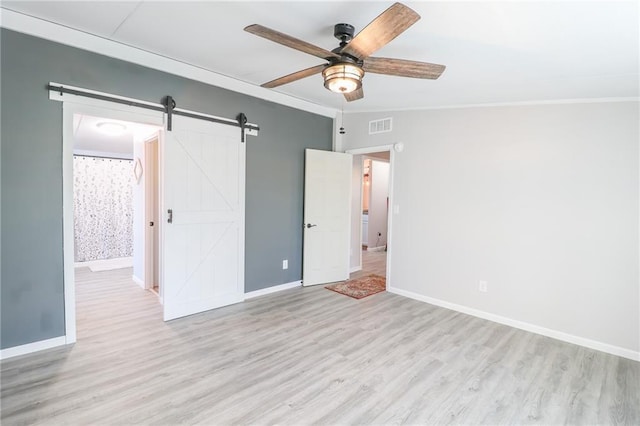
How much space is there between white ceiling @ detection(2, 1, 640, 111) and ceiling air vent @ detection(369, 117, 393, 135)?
113cm

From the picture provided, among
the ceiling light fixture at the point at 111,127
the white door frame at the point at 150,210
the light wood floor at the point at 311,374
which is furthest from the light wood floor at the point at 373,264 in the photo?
the ceiling light fixture at the point at 111,127

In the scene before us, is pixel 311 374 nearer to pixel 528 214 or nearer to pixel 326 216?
pixel 326 216

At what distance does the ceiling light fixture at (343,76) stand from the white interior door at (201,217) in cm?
188

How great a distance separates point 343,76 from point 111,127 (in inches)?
144

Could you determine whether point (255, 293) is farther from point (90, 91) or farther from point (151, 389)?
point (90, 91)

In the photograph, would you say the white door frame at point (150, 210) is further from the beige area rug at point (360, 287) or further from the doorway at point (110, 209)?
the beige area rug at point (360, 287)

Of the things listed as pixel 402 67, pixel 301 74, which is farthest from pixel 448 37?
pixel 301 74

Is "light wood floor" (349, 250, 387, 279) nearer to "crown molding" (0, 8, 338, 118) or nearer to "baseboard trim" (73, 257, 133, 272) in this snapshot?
"crown molding" (0, 8, 338, 118)

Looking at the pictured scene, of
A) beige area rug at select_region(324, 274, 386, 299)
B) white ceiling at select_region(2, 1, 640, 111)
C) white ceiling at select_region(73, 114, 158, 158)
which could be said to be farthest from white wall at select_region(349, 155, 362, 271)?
white ceiling at select_region(73, 114, 158, 158)

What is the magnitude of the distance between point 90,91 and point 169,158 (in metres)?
0.86

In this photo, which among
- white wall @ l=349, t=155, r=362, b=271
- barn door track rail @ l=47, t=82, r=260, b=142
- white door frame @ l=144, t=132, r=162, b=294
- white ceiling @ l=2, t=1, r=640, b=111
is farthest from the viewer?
white wall @ l=349, t=155, r=362, b=271

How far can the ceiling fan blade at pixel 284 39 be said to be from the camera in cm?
178

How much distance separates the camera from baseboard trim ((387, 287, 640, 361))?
292 centimetres

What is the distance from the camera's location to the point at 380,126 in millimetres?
4633
